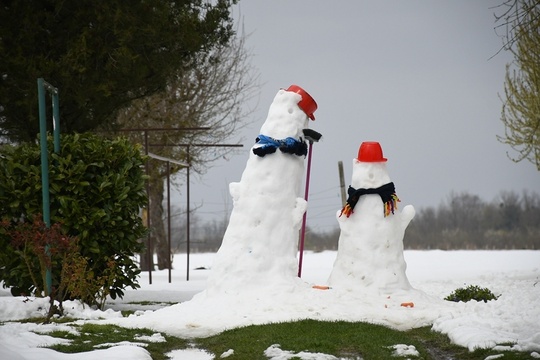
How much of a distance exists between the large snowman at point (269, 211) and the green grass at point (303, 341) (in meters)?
1.56

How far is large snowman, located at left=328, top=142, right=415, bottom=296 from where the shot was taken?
42.9ft

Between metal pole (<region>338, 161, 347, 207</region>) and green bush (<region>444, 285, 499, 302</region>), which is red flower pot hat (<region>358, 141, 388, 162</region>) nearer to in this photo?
green bush (<region>444, 285, 499, 302</region>)

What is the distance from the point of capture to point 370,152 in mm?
13578

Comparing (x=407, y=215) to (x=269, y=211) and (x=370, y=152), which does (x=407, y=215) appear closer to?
(x=370, y=152)

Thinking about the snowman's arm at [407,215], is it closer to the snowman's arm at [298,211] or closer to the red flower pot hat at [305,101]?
the snowman's arm at [298,211]

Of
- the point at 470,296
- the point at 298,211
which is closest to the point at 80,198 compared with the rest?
the point at 298,211

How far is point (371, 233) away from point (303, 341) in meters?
3.81

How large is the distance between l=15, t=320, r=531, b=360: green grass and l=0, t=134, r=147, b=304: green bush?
9.79 feet

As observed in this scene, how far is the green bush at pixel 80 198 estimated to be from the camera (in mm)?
14094

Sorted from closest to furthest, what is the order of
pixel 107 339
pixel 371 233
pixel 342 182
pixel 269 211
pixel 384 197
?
pixel 107 339
pixel 269 211
pixel 371 233
pixel 384 197
pixel 342 182

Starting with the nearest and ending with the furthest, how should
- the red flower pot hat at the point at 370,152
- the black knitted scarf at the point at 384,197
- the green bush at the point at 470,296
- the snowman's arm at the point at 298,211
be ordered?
the snowman's arm at the point at 298,211 → the black knitted scarf at the point at 384,197 → the red flower pot hat at the point at 370,152 → the green bush at the point at 470,296

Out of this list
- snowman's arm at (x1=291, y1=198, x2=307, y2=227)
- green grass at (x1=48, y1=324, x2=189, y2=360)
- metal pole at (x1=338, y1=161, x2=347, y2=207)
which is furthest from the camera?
metal pole at (x1=338, y1=161, x2=347, y2=207)

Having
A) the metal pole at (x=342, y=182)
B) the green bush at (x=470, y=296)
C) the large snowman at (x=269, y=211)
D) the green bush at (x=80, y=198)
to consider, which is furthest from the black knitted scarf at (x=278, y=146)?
the metal pole at (x=342, y=182)

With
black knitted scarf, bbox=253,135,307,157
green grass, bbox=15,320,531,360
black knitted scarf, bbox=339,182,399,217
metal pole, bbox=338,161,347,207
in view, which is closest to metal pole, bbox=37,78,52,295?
green grass, bbox=15,320,531,360
